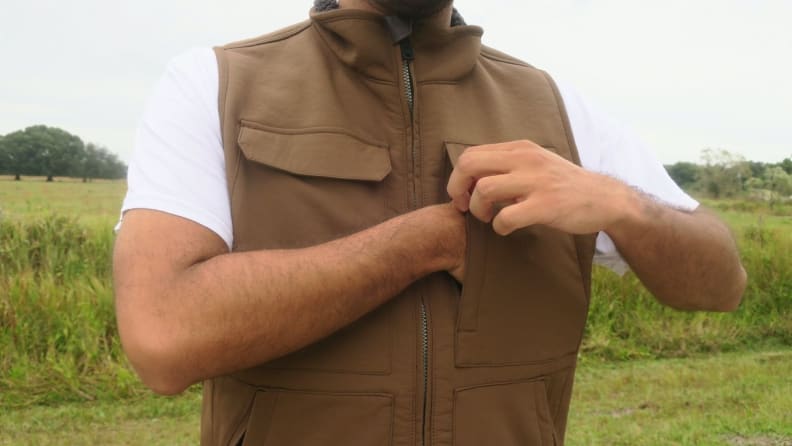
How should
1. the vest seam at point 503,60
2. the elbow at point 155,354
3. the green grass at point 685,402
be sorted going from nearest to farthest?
the elbow at point 155,354 → the vest seam at point 503,60 → the green grass at point 685,402

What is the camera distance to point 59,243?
24.5ft

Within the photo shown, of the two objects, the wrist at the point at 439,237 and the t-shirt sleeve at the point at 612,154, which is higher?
the t-shirt sleeve at the point at 612,154

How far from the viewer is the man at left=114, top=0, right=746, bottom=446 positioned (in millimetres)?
1378

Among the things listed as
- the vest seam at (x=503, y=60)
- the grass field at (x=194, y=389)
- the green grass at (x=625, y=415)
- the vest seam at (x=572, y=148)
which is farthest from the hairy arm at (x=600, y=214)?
the green grass at (x=625, y=415)

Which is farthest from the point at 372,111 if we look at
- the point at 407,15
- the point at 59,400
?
the point at 59,400

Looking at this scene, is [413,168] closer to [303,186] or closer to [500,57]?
[303,186]

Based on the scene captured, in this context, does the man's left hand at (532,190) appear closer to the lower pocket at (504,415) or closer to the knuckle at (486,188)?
the knuckle at (486,188)

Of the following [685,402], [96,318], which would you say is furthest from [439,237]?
[96,318]

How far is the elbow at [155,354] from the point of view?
4.35ft

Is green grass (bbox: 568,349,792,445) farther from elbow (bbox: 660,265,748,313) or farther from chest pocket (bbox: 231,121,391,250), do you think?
chest pocket (bbox: 231,121,391,250)

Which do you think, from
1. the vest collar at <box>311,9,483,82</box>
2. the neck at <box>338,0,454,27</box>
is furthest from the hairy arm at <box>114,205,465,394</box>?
the neck at <box>338,0,454,27</box>

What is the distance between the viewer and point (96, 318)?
6.31 m

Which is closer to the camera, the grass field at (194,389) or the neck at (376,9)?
the neck at (376,9)

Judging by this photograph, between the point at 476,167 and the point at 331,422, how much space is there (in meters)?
0.51
